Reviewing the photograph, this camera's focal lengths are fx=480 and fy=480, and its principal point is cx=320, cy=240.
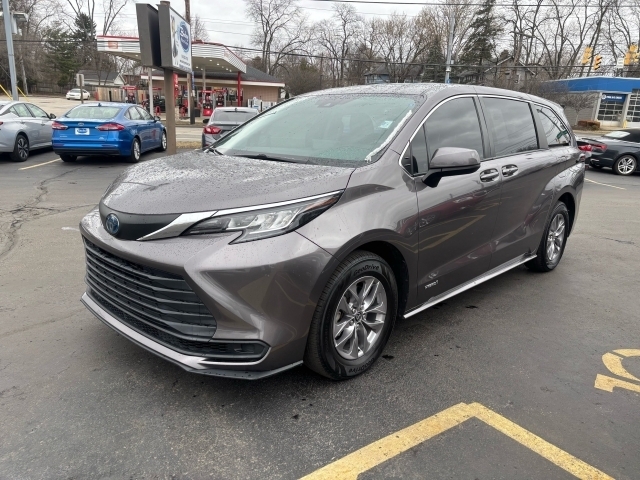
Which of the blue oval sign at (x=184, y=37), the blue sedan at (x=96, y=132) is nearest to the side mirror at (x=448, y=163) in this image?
the blue sedan at (x=96, y=132)

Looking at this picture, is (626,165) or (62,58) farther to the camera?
(62,58)

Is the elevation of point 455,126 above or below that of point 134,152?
above

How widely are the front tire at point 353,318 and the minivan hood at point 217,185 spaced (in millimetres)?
473

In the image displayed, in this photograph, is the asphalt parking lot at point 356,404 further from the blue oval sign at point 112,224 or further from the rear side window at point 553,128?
the rear side window at point 553,128

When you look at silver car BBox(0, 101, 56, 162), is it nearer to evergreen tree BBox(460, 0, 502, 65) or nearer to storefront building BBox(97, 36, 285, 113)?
storefront building BBox(97, 36, 285, 113)

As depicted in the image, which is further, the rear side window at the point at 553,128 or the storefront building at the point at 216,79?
the storefront building at the point at 216,79

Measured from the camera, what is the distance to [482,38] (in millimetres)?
57000

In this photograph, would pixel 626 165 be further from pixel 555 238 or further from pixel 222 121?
pixel 222 121

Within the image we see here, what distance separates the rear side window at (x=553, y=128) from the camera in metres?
4.66

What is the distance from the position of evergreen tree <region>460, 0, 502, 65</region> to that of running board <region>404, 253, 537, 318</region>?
5987 cm

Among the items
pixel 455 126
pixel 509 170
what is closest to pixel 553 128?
pixel 509 170

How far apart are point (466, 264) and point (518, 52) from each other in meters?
61.0

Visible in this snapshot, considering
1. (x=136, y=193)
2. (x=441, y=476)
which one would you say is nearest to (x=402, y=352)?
(x=441, y=476)

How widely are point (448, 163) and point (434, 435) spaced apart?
159 cm
